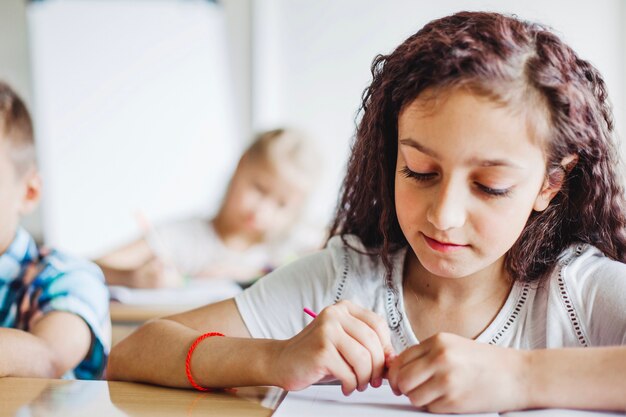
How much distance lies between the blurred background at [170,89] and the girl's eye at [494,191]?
2999mm

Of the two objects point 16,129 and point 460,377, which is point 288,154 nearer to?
point 16,129

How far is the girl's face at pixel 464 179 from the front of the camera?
2.81 feet

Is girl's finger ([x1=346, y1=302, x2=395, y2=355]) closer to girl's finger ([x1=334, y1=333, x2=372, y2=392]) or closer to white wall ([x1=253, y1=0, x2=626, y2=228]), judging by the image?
girl's finger ([x1=334, y1=333, x2=372, y2=392])

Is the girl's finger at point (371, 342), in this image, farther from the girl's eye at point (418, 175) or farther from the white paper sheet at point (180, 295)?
the white paper sheet at point (180, 295)

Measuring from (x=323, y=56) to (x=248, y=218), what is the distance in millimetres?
1125

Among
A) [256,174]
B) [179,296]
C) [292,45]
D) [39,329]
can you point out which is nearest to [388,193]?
[39,329]

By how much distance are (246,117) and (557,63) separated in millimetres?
3161

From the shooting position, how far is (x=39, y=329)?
1199 millimetres

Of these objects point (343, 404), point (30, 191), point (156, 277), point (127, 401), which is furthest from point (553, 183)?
point (156, 277)

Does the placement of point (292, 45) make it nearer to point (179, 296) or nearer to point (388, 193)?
point (179, 296)

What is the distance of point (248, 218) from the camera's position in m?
3.20

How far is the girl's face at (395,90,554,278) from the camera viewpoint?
2.81 feet

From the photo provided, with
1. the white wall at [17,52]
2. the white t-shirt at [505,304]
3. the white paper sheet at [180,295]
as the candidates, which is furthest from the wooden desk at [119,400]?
the white wall at [17,52]

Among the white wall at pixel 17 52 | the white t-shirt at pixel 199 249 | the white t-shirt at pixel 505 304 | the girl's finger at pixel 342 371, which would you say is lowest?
the white t-shirt at pixel 199 249
